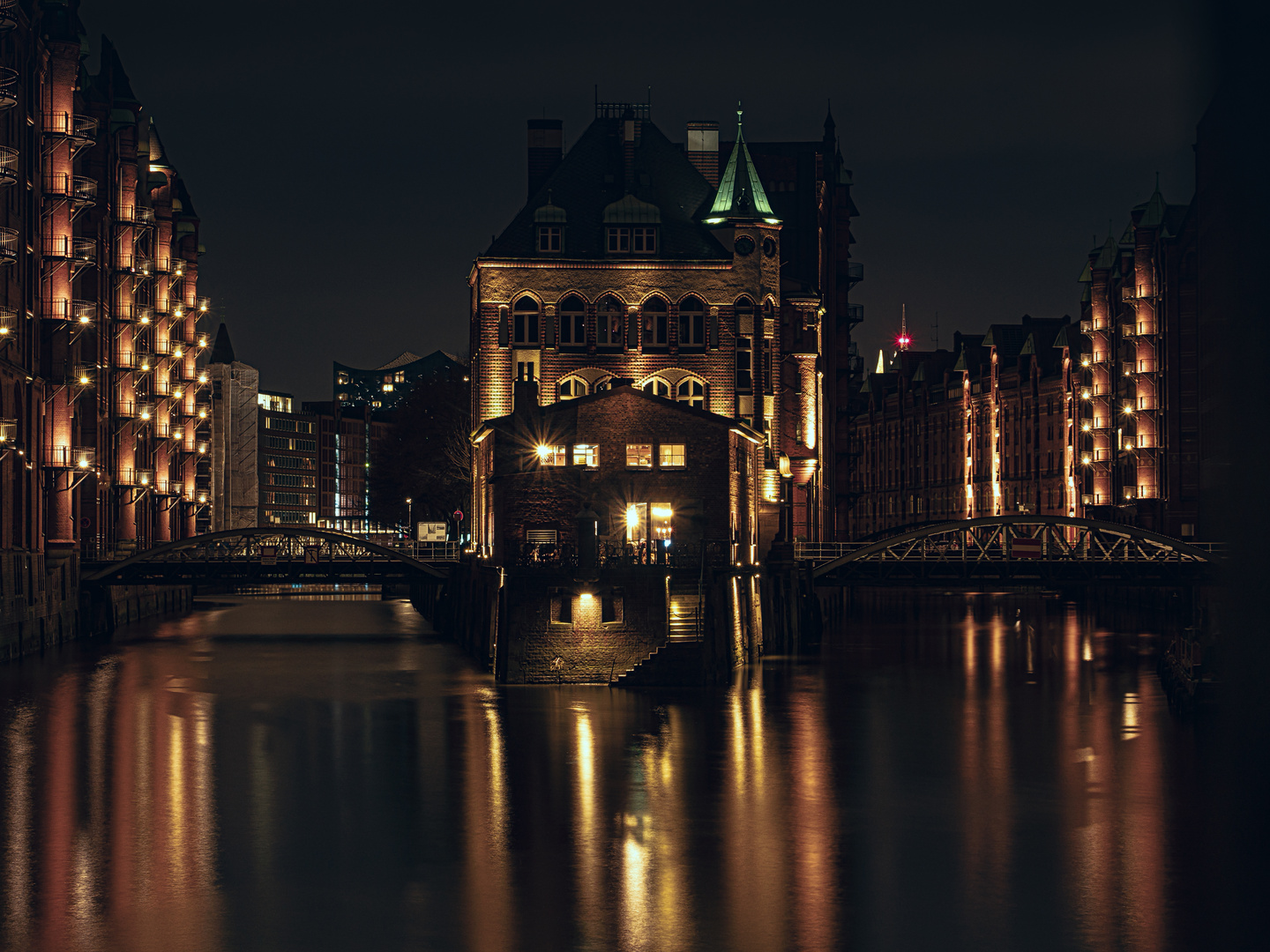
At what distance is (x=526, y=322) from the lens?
2955 inches

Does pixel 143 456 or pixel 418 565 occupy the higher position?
pixel 143 456

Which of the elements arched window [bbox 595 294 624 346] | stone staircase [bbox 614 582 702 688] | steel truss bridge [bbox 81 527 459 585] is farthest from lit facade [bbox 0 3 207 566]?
stone staircase [bbox 614 582 702 688]

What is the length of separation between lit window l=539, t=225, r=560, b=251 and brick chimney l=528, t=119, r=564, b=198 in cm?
858

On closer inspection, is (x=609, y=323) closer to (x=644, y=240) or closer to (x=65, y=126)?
(x=644, y=240)

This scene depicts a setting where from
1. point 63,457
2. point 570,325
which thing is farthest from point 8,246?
point 570,325

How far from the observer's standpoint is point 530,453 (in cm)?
5772

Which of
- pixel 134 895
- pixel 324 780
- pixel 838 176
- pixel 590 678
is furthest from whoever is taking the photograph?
Answer: pixel 838 176

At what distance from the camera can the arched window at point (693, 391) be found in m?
75.2

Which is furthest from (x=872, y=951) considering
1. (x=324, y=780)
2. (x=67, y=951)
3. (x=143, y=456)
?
(x=143, y=456)

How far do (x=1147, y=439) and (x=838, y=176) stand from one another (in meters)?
28.4

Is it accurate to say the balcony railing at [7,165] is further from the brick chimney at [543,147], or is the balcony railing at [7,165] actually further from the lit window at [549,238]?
the brick chimney at [543,147]

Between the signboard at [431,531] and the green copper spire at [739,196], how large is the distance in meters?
38.5

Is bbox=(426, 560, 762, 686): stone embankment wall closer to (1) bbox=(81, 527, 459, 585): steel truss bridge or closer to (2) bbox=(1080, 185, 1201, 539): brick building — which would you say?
(1) bbox=(81, 527, 459, 585): steel truss bridge

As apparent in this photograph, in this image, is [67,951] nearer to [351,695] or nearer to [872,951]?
[872,951]
